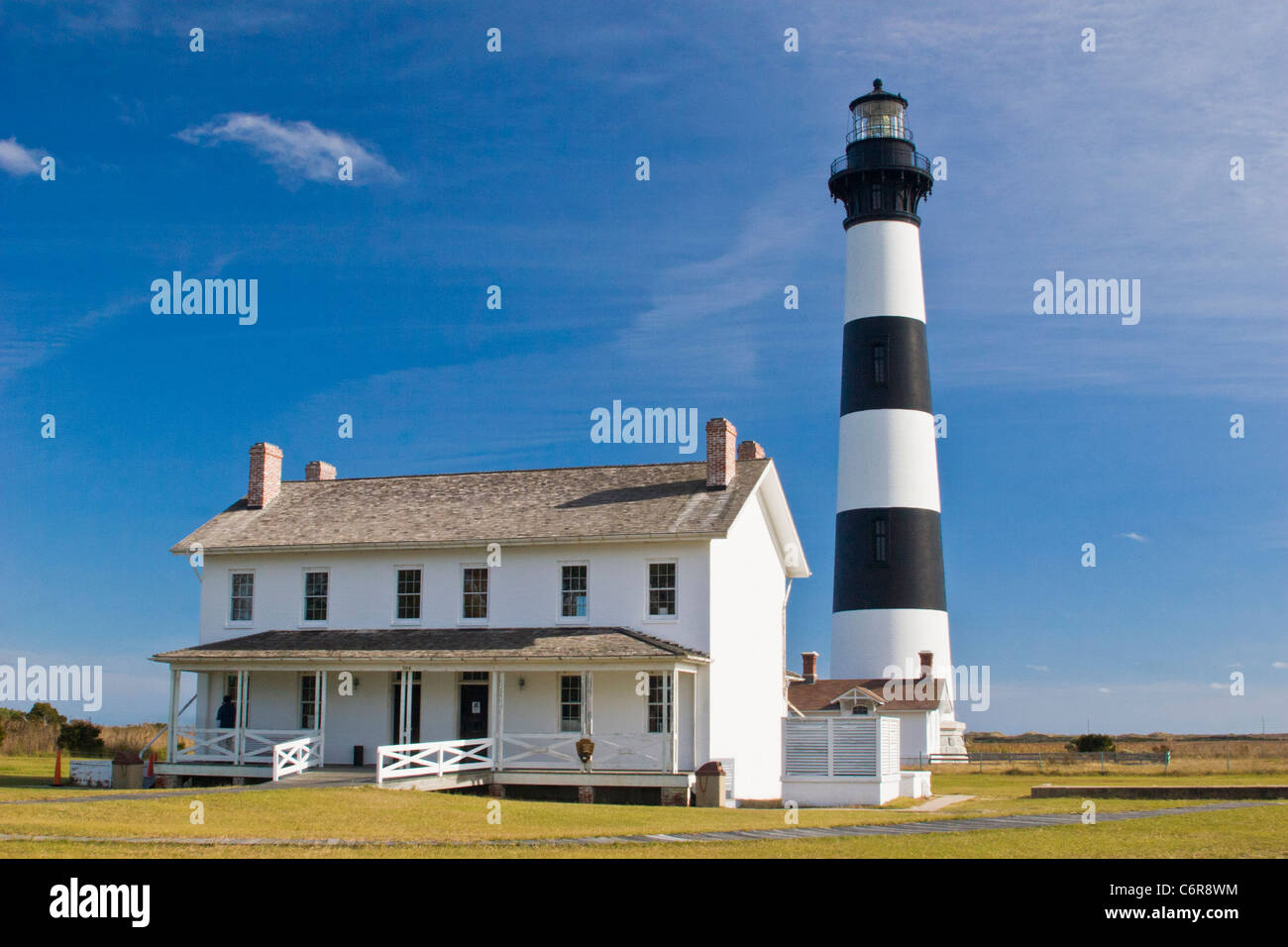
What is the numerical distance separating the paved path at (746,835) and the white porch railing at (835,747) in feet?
23.0

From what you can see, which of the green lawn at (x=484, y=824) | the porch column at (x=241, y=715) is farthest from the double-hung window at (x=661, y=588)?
the porch column at (x=241, y=715)

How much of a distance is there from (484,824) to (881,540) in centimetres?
2346

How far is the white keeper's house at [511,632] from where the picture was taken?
87.6 ft

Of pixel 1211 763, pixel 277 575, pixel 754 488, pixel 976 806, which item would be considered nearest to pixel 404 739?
pixel 277 575

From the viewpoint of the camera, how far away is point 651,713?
89.1ft

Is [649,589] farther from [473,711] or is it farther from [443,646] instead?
[473,711]

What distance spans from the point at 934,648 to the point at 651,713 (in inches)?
587

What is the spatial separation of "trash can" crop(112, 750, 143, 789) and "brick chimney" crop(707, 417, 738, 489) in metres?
13.5

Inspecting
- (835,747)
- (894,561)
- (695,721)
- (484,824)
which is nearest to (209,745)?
(695,721)

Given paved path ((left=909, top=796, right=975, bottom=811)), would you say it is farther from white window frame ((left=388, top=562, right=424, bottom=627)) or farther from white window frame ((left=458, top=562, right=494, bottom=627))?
white window frame ((left=388, top=562, right=424, bottom=627))

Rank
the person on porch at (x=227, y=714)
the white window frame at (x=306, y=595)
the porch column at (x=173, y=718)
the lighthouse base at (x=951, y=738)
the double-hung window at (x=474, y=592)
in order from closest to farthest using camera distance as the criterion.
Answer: the porch column at (x=173, y=718) < the person on porch at (x=227, y=714) < the double-hung window at (x=474, y=592) < the white window frame at (x=306, y=595) < the lighthouse base at (x=951, y=738)

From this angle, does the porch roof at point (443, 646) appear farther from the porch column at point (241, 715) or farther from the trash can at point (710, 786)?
the trash can at point (710, 786)
